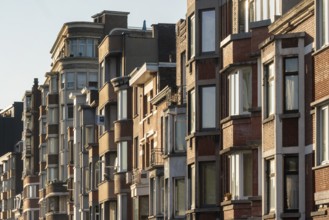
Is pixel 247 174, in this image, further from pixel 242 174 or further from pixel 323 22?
pixel 323 22

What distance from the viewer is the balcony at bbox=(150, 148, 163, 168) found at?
7281cm

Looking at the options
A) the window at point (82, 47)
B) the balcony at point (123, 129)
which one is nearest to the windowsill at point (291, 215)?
the balcony at point (123, 129)

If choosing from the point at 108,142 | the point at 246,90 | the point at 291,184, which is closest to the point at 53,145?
the point at 108,142

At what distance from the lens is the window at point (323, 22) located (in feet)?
140

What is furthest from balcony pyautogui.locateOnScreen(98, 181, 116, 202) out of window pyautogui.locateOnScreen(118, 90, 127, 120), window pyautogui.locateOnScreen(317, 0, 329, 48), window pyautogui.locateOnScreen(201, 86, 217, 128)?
window pyautogui.locateOnScreen(317, 0, 329, 48)

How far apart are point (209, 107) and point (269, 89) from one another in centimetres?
1231

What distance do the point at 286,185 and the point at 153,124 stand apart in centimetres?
2949

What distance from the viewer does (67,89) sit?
12319cm

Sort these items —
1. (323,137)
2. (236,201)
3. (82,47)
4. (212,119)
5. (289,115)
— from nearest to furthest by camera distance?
1. (323,137)
2. (289,115)
3. (236,201)
4. (212,119)
5. (82,47)

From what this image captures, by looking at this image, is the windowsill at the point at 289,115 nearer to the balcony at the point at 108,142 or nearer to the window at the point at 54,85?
the balcony at the point at 108,142

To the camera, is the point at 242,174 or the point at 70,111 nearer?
the point at 242,174

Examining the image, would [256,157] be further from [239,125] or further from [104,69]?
[104,69]

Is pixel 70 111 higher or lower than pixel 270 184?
higher

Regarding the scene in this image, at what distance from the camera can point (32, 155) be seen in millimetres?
142750
